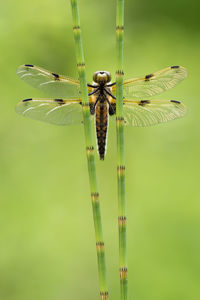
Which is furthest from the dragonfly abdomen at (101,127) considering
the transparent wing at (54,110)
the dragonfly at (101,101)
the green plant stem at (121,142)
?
the green plant stem at (121,142)

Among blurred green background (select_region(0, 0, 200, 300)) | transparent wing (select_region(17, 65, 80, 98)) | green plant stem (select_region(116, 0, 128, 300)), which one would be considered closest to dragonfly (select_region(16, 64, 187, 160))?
transparent wing (select_region(17, 65, 80, 98))

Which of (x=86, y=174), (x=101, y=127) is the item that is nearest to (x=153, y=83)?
(x=101, y=127)

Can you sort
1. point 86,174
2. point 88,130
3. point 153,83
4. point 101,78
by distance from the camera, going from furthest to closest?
point 86,174 → point 153,83 → point 101,78 → point 88,130

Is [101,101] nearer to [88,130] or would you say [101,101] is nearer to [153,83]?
[153,83]

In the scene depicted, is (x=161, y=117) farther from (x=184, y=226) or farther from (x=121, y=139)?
(x=184, y=226)

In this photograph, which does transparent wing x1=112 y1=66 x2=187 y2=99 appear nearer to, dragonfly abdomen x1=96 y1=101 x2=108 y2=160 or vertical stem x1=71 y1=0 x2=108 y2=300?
dragonfly abdomen x1=96 y1=101 x2=108 y2=160

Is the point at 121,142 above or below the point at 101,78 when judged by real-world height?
below

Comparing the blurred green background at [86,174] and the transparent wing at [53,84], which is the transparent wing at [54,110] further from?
the blurred green background at [86,174]

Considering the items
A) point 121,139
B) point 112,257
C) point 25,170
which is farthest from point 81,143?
point 121,139
